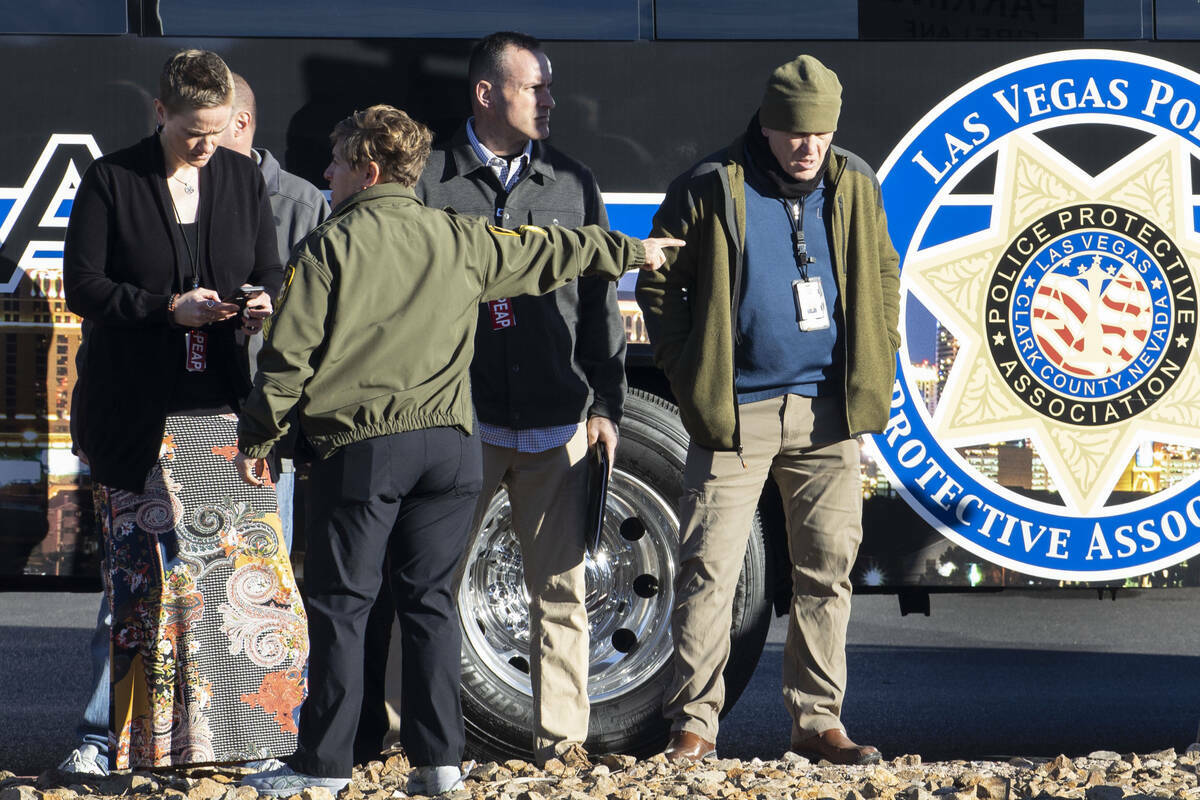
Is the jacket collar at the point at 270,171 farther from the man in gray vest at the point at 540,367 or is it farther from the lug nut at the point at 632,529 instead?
the lug nut at the point at 632,529

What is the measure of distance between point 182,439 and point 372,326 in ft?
2.48

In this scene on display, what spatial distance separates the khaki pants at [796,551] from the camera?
14.5ft

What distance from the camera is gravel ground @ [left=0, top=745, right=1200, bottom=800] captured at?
3783mm

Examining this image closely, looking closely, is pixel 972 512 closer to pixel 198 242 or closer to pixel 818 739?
pixel 818 739

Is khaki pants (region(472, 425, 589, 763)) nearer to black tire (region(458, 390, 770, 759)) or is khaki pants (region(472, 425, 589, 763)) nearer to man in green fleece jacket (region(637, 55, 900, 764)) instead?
man in green fleece jacket (region(637, 55, 900, 764))

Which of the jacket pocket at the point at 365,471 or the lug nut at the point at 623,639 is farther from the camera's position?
the lug nut at the point at 623,639

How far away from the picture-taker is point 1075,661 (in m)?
7.23

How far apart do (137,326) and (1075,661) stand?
16.1ft

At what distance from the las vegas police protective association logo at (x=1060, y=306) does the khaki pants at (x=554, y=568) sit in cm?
116

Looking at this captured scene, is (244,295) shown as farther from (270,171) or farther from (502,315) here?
(270,171)

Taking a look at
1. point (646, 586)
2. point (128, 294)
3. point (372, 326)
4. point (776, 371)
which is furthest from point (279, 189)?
point (646, 586)

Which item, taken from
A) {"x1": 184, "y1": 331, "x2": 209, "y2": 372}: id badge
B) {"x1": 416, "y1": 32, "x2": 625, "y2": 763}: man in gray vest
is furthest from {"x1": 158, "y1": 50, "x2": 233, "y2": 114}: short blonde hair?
{"x1": 416, "y1": 32, "x2": 625, "y2": 763}: man in gray vest

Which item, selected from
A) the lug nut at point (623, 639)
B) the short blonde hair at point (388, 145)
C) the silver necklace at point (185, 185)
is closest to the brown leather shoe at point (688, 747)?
the lug nut at point (623, 639)

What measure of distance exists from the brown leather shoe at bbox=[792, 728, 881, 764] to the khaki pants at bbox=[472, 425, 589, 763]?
65 centimetres
